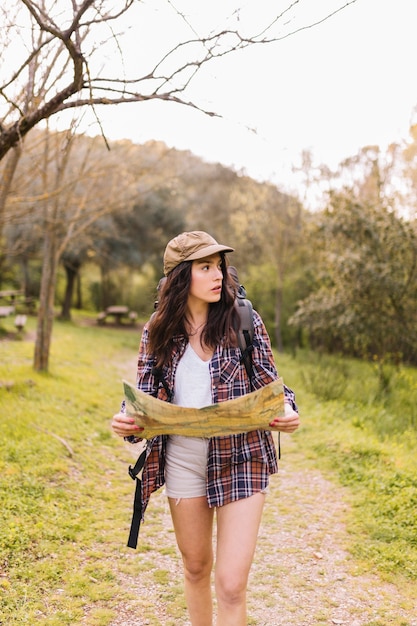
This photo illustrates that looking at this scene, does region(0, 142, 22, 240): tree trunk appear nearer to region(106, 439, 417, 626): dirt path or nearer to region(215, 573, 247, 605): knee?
region(106, 439, 417, 626): dirt path

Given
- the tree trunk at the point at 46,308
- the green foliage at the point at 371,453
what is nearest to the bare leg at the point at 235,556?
the green foliage at the point at 371,453

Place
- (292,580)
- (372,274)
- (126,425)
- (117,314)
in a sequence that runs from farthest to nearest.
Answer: (117,314) < (372,274) < (292,580) < (126,425)

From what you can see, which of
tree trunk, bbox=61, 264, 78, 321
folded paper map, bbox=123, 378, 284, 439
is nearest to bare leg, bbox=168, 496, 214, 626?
folded paper map, bbox=123, 378, 284, 439

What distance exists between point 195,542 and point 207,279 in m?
1.17

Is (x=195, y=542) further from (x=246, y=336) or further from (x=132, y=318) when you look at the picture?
(x=132, y=318)

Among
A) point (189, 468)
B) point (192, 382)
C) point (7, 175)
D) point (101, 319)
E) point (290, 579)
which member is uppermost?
point (7, 175)

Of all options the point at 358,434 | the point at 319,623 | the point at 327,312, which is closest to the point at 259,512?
the point at 319,623

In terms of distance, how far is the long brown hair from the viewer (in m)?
2.58

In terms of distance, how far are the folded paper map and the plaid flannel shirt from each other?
0.37ft

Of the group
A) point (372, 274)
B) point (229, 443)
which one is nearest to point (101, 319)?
point (372, 274)

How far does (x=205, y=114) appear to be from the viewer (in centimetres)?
405

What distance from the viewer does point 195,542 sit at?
8.26 feet

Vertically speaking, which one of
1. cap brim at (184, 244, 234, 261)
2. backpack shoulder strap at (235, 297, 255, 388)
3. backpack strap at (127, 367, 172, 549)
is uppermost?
cap brim at (184, 244, 234, 261)

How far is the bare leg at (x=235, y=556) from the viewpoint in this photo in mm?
2293
